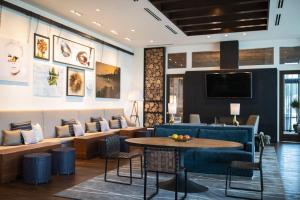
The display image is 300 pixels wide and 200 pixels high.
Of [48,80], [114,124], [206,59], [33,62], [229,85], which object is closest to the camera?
[33,62]

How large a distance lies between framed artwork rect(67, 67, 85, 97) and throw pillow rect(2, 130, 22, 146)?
230 centimetres

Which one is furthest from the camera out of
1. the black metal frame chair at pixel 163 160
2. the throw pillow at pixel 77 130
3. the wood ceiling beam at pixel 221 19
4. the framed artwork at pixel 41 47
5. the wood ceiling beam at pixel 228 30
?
the wood ceiling beam at pixel 228 30

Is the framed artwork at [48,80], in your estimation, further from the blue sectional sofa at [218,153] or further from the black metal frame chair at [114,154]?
the blue sectional sofa at [218,153]

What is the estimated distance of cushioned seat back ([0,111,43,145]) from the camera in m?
5.30

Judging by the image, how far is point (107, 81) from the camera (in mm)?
9305

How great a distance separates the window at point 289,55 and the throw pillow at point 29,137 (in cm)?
814

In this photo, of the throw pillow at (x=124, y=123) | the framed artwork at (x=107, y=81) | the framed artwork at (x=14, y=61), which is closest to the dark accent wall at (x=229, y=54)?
the framed artwork at (x=107, y=81)

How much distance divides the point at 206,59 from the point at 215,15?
140 inches

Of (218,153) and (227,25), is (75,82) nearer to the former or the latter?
(218,153)

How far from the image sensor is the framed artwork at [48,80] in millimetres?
6371

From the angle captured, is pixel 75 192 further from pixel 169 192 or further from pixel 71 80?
pixel 71 80

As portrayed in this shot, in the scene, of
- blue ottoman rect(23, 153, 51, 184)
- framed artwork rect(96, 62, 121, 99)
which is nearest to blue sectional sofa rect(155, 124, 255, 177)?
blue ottoman rect(23, 153, 51, 184)

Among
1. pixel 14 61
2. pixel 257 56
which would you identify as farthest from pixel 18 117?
pixel 257 56

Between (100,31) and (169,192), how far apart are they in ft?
19.7
